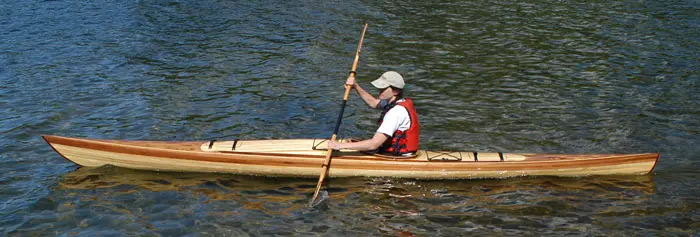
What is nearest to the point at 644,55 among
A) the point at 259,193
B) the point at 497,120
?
the point at 497,120

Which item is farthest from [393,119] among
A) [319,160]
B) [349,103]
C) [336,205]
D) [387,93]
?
[349,103]

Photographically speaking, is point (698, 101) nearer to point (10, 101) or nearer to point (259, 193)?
point (259, 193)

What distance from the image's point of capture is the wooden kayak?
32.9 feet

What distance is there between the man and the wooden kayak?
267 mm

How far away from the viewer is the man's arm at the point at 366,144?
378 inches

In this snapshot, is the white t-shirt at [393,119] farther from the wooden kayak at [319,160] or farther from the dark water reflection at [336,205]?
the dark water reflection at [336,205]

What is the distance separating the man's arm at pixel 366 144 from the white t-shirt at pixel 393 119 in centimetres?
9

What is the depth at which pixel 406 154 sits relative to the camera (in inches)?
396

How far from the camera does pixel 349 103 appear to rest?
14.5 meters

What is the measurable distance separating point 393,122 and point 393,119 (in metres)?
0.04

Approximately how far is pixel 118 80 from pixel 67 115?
2.59 meters

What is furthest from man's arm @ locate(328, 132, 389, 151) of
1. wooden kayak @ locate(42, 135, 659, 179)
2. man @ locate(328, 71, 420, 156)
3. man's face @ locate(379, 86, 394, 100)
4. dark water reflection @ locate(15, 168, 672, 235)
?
dark water reflection @ locate(15, 168, 672, 235)

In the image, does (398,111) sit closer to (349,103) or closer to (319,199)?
(319,199)

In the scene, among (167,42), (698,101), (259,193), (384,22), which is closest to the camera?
(259,193)
